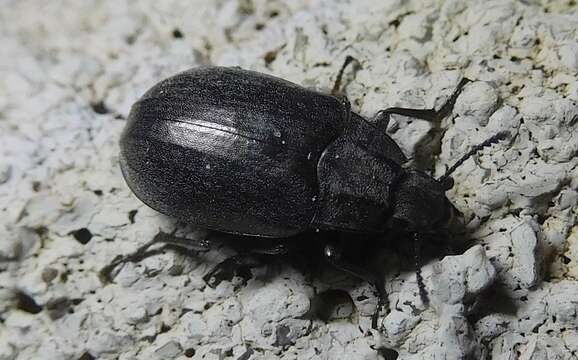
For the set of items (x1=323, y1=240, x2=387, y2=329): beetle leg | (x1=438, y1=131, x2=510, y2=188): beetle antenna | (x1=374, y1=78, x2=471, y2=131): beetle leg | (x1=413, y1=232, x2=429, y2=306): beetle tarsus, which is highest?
(x1=374, y1=78, x2=471, y2=131): beetle leg

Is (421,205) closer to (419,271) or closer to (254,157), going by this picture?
(419,271)

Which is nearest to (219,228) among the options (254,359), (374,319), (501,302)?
(254,359)

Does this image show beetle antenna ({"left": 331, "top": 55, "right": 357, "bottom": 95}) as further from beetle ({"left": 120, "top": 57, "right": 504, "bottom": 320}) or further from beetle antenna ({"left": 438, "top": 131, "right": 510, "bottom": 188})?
beetle antenna ({"left": 438, "top": 131, "right": 510, "bottom": 188})

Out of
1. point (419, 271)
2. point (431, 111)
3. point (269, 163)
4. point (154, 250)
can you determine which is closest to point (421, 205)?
point (419, 271)

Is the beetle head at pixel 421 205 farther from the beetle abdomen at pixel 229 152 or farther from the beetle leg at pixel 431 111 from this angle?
the beetle abdomen at pixel 229 152

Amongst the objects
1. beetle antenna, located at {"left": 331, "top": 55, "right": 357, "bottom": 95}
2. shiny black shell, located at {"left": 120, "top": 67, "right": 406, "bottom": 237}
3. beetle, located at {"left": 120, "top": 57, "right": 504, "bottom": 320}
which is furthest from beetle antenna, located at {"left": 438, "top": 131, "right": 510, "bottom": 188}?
beetle antenna, located at {"left": 331, "top": 55, "right": 357, "bottom": 95}

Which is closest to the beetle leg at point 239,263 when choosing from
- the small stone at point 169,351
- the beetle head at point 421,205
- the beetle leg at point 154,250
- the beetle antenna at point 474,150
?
the beetle leg at point 154,250

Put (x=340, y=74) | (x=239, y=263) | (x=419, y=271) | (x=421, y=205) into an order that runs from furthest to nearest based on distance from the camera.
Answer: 1. (x=340, y=74)
2. (x=239, y=263)
3. (x=421, y=205)
4. (x=419, y=271)

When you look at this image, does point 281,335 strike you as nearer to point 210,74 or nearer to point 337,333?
point 337,333
